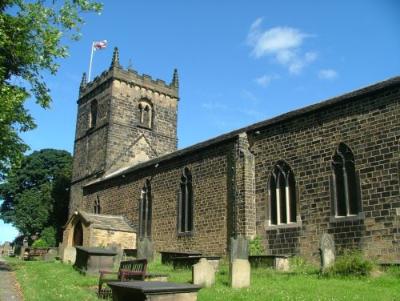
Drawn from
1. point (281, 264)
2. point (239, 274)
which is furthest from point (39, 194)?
point (239, 274)

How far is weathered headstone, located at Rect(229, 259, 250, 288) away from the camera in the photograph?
12797mm

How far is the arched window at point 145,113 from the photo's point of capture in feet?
124

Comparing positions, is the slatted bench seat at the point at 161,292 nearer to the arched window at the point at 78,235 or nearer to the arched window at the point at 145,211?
the arched window at the point at 145,211

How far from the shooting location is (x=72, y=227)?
2700 centimetres

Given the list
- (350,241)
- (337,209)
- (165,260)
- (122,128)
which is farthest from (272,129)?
(122,128)

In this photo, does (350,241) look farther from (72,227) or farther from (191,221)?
(72,227)

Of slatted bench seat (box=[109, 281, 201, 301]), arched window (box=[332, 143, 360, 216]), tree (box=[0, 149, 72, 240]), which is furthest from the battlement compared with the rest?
slatted bench seat (box=[109, 281, 201, 301])

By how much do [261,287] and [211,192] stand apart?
364 inches

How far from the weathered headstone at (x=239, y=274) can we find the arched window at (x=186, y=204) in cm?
956

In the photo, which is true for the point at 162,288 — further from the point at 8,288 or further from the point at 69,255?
the point at 69,255

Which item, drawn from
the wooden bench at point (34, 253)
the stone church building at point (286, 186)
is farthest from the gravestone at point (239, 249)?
the wooden bench at point (34, 253)

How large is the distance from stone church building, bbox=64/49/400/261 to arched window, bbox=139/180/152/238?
59 millimetres

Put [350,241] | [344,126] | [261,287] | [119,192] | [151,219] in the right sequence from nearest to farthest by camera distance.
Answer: [261,287] → [350,241] → [344,126] → [151,219] → [119,192]

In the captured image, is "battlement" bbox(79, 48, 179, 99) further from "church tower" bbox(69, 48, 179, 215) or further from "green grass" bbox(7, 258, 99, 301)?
"green grass" bbox(7, 258, 99, 301)
